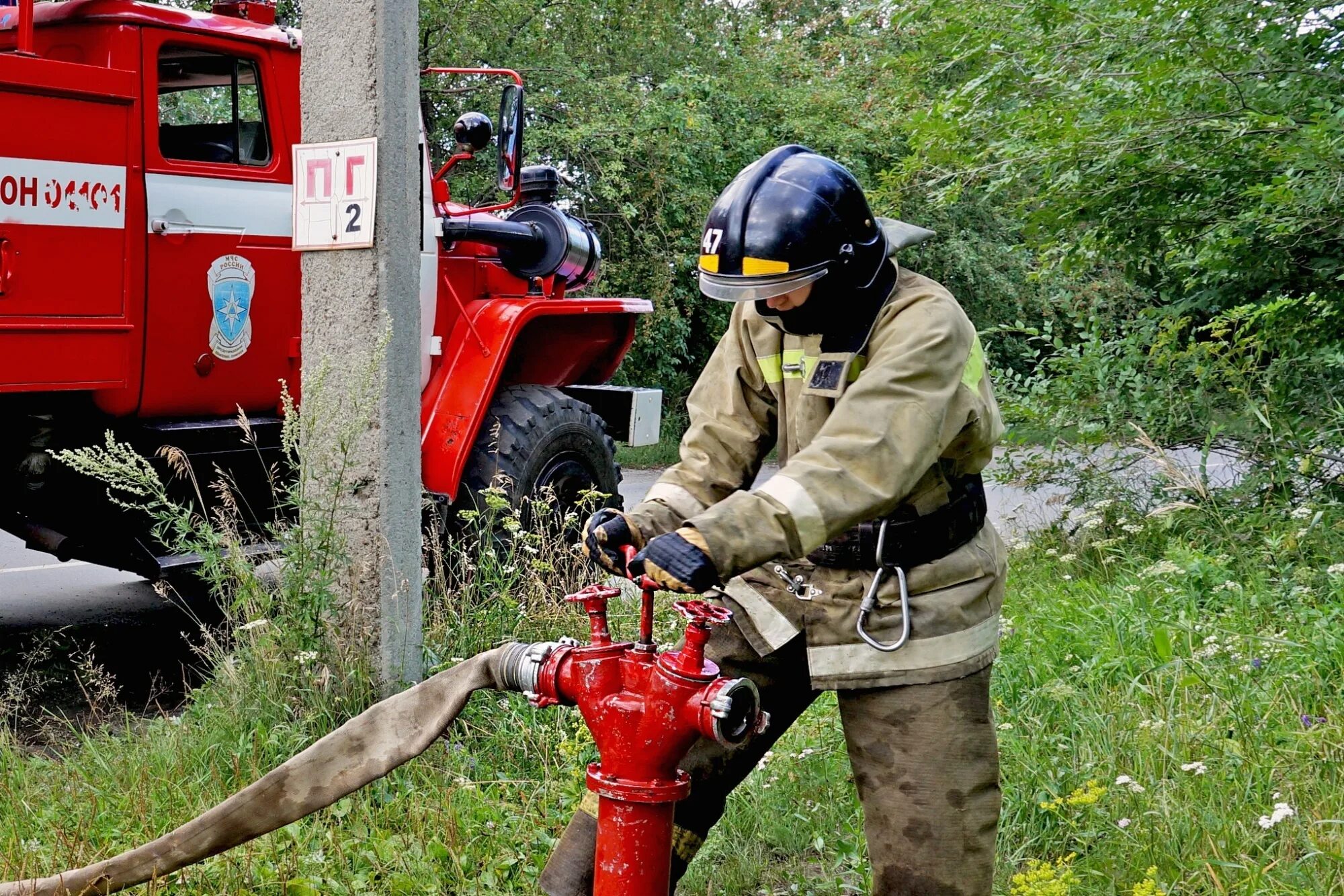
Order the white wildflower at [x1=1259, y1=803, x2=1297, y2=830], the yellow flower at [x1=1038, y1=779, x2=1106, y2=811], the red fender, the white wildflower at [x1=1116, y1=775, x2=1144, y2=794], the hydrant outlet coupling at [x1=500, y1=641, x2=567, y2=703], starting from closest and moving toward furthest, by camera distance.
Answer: the hydrant outlet coupling at [x1=500, y1=641, x2=567, y2=703] → the white wildflower at [x1=1259, y1=803, x2=1297, y2=830] → the yellow flower at [x1=1038, y1=779, x2=1106, y2=811] → the white wildflower at [x1=1116, y1=775, x2=1144, y2=794] → the red fender

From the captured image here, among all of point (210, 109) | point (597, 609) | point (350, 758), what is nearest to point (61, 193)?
point (210, 109)

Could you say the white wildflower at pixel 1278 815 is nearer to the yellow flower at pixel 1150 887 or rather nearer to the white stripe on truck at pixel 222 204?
Answer: the yellow flower at pixel 1150 887

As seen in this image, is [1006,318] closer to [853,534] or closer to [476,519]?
[476,519]

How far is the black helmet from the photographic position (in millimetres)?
2377

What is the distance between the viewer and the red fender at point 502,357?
17.2 feet

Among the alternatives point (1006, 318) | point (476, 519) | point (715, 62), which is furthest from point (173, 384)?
point (1006, 318)

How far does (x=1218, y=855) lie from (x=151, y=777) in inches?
102

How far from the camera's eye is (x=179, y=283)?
4.89 metres

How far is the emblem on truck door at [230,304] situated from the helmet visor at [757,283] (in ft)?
10.4

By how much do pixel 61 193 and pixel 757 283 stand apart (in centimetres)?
300

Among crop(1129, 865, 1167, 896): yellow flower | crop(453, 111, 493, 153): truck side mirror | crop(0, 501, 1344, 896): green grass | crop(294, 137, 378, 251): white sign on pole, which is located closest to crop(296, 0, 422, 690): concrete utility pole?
crop(294, 137, 378, 251): white sign on pole

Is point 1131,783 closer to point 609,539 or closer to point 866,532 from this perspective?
point 866,532

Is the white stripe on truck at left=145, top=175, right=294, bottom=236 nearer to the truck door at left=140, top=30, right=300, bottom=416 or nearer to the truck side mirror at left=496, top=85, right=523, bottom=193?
the truck door at left=140, top=30, right=300, bottom=416

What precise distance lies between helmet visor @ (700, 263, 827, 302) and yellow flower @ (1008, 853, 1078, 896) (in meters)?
1.25
